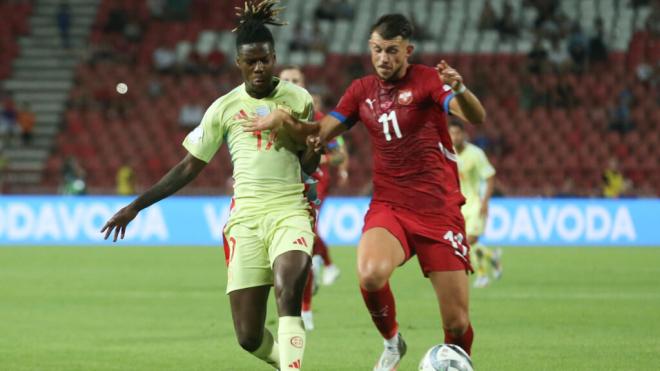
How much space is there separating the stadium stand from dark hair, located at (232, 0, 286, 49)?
19.9m

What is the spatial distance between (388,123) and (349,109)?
1.05 ft

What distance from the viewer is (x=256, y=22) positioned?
7.73 metres

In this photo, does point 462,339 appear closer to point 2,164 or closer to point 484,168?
point 484,168

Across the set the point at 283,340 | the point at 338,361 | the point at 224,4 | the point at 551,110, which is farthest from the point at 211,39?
the point at 283,340

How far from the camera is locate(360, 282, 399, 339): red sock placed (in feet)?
26.6

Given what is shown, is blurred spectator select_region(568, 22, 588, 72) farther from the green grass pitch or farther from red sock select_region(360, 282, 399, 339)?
red sock select_region(360, 282, 399, 339)

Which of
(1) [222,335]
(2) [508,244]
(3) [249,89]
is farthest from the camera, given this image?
(2) [508,244]

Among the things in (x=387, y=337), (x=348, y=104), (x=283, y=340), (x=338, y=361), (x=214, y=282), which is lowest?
(x=214, y=282)

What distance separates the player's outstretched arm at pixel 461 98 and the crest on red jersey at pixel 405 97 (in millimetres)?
412

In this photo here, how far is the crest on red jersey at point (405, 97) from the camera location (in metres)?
7.76

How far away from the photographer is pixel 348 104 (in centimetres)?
802

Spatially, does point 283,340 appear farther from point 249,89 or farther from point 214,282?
point 214,282

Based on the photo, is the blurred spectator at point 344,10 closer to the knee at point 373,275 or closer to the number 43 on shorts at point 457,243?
the number 43 on shorts at point 457,243

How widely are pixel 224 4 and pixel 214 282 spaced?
1996 cm
